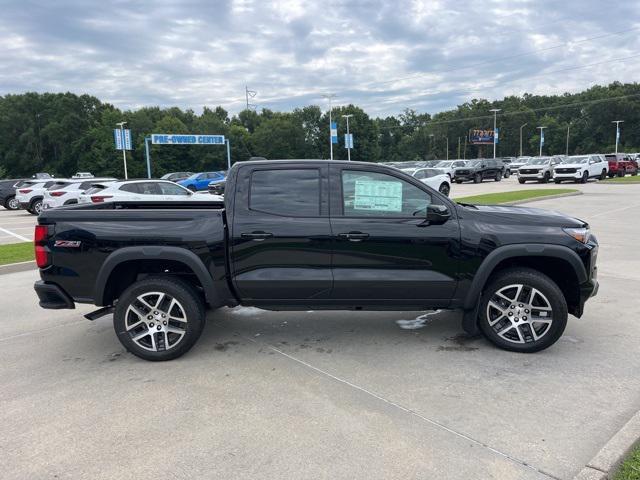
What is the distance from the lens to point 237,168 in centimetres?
470

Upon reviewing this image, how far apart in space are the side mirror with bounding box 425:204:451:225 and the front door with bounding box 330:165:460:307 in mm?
43

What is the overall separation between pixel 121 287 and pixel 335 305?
2.09 metres

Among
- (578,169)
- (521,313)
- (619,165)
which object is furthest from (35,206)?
(619,165)

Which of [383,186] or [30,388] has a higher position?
[383,186]

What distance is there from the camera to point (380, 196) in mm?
4543

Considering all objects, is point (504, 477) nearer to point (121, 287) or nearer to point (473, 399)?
point (473, 399)

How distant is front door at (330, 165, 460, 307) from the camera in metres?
4.41

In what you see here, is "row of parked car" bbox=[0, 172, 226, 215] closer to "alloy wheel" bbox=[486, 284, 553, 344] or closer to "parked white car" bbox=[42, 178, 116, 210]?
"parked white car" bbox=[42, 178, 116, 210]

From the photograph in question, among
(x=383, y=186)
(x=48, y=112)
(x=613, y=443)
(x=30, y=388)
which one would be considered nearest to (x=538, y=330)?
(x=613, y=443)

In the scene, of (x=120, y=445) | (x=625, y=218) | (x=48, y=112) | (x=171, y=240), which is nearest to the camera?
(x=120, y=445)

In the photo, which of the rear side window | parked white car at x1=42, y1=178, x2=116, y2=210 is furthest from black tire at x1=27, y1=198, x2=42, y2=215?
the rear side window

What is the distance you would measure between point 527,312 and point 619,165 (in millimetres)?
37540

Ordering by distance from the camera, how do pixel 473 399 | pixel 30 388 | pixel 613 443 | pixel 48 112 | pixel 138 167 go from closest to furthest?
pixel 613 443, pixel 473 399, pixel 30 388, pixel 138 167, pixel 48 112

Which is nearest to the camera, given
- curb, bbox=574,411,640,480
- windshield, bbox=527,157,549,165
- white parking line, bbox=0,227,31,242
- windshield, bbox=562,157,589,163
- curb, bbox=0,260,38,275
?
curb, bbox=574,411,640,480
